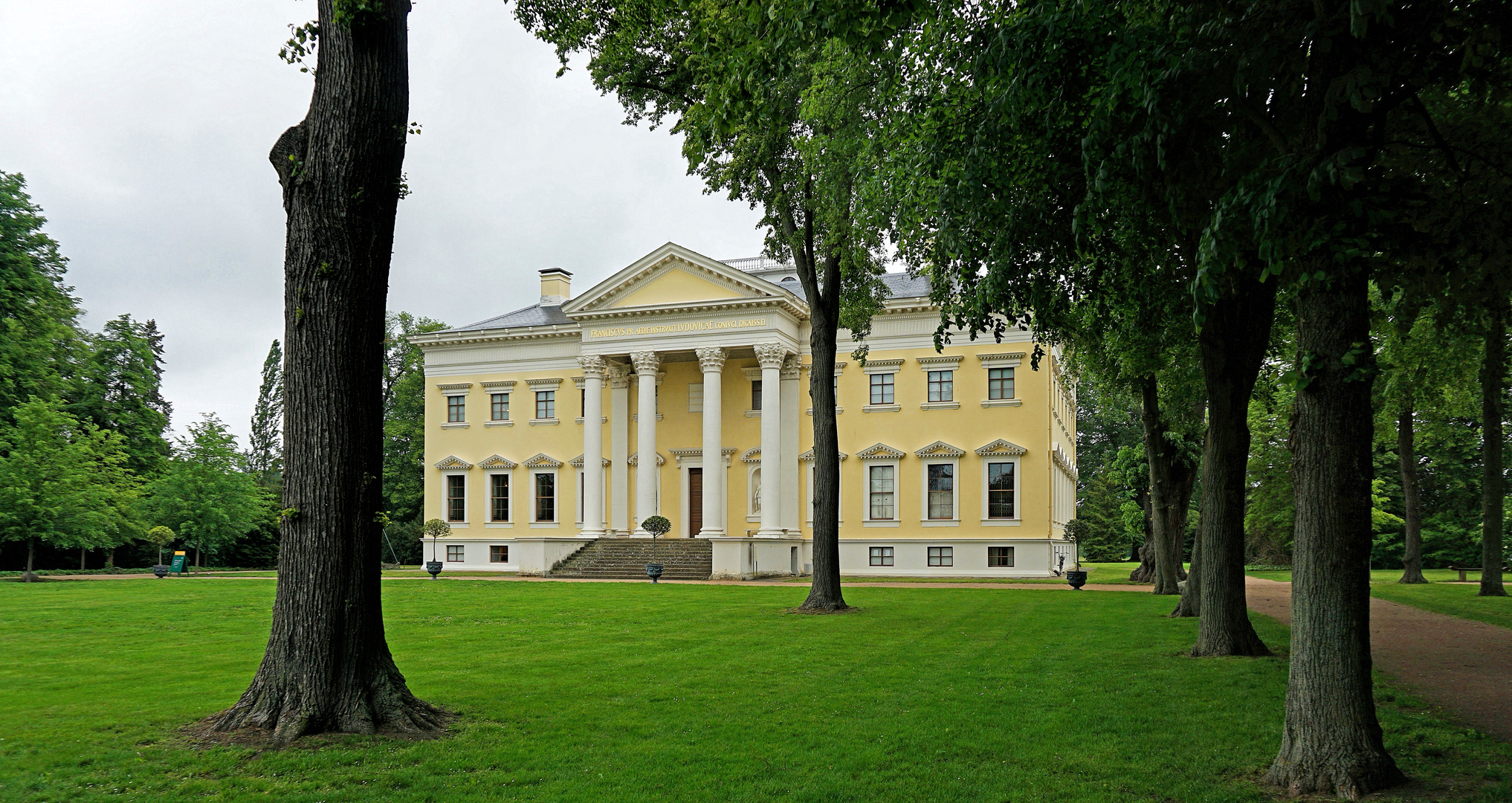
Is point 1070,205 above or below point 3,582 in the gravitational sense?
above

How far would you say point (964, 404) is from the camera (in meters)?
39.8

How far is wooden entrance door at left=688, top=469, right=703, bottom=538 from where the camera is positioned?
142ft

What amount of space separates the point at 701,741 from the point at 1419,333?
17508 mm

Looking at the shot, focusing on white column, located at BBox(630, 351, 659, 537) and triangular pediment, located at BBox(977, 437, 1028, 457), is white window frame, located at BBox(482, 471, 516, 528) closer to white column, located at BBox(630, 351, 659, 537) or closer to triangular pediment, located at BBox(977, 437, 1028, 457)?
white column, located at BBox(630, 351, 659, 537)

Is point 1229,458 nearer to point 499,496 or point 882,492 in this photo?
point 882,492

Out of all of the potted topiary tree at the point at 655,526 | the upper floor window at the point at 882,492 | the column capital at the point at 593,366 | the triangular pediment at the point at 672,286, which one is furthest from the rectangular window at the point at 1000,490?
the column capital at the point at 593,366

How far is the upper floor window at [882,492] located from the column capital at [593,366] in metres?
11.3

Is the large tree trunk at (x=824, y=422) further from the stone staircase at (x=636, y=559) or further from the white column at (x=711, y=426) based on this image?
the white column at (x=711, y=426)

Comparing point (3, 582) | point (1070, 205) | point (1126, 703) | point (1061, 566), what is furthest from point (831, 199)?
point (3, 582)

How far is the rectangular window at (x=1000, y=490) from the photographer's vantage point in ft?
129

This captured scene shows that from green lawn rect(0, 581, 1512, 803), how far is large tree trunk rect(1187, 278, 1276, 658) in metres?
0.86

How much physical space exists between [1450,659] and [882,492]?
27.6 meters

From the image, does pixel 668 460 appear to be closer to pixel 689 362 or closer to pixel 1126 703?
pixel 689 362

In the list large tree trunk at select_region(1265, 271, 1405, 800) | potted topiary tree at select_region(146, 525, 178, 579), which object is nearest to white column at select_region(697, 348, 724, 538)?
potted topiary tree at select_region(146, 525, 178, 579)
